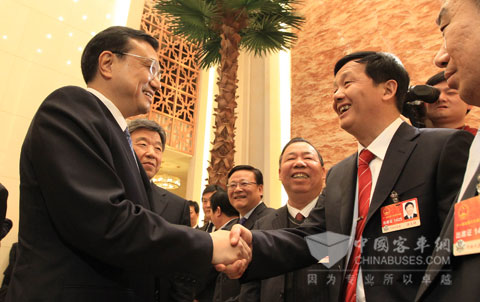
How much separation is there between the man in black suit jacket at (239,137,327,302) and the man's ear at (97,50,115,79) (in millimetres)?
1322

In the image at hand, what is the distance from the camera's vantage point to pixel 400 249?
4.18 ft

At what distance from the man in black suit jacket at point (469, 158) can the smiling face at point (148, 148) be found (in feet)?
6.05

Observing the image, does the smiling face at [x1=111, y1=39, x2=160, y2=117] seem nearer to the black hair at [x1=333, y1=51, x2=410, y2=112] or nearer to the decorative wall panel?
the black hair at [x1=333, y1=51, x2=410, y2=112]

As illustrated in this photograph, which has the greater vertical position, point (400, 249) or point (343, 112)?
point (343, 112)

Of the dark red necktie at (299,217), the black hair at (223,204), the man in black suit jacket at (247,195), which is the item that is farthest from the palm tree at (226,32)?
the dark red necktie at (299,217)

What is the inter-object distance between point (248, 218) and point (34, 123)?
2105 mm

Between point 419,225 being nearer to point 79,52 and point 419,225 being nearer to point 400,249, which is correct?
point 400,249

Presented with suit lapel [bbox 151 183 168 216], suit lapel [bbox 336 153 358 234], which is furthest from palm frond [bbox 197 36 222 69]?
suit lapel [bbox 336 153 358 234]

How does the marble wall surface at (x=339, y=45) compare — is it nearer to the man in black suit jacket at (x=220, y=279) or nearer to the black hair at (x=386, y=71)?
the man in black suit jacket at (x=220, y=279)

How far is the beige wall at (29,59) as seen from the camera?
16.6 feet

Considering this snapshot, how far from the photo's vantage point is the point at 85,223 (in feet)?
3.45

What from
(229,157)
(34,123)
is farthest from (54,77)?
(34,123)

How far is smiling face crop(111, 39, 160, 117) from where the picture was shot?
1.54 metres

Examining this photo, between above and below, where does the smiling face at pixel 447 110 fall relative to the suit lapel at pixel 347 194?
above
